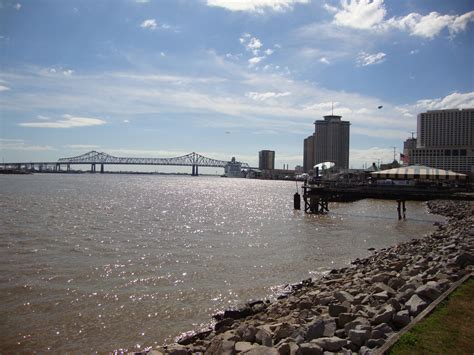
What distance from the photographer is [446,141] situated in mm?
160625

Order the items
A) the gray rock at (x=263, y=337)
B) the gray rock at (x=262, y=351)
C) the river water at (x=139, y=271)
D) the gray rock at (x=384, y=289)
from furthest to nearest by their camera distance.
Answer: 1. the river water at (x=139, y=271)
2. the gray rock at (x=384, y=289)
3. the gray rock at (x=263, y=337)
4. the gray rock at (x=262, y=351)

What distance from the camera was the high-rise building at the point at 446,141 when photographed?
462 feet

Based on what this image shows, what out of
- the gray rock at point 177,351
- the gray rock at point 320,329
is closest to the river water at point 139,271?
the gray rock at point 177,351

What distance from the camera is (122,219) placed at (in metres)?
32.3

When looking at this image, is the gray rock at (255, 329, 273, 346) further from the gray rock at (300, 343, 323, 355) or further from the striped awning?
the striped awning

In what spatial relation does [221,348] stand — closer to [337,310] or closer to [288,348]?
[288,348]

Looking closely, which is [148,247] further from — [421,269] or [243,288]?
[421,269]

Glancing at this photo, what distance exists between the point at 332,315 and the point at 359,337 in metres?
1.68

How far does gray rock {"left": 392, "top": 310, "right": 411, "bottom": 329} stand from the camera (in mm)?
7124

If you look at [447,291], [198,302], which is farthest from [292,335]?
[198,302]

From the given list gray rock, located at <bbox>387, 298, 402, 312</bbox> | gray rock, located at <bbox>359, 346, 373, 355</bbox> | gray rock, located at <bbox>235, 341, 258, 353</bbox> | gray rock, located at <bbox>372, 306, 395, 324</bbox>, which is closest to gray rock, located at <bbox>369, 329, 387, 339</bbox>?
gray rock, located at <bbox>359, 346, 373, 355</bbox>

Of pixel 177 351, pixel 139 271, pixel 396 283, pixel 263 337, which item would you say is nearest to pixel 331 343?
pixel 263 337

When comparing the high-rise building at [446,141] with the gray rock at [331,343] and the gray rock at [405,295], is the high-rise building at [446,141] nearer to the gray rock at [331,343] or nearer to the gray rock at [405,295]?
the gray rock at [405,295]

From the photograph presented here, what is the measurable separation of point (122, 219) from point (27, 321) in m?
22.6
